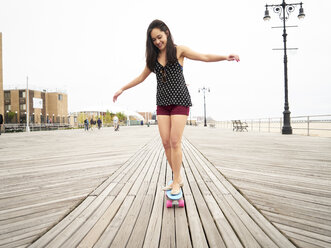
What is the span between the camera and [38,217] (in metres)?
1.66

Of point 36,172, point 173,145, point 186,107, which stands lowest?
point 36,172

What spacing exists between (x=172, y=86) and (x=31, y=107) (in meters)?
66.6

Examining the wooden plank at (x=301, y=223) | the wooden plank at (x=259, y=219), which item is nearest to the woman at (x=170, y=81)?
the wooden plank at (x=259, y=219)

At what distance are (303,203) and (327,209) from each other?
18 cm

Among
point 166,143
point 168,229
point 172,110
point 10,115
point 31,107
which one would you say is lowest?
point 168,229

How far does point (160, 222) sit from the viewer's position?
1.56 meters

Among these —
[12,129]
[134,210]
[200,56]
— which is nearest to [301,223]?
[134,210]

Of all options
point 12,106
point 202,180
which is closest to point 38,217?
point 202,180

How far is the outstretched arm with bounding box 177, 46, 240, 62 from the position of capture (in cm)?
202

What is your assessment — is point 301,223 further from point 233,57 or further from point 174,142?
point 233,57

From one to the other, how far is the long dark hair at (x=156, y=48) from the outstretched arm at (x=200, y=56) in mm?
109

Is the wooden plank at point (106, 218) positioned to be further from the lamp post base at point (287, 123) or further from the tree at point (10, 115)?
the tree at point (10, 115)

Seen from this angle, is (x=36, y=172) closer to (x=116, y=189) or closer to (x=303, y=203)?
(x=116, y=189)

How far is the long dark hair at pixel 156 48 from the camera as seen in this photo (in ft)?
6.33
